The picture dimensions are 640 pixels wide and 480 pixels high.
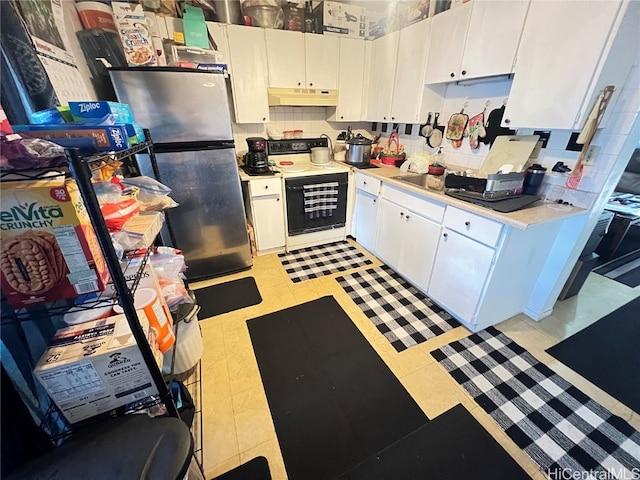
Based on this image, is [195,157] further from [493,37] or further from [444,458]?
[444,458]

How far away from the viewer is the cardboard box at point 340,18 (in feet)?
8.17

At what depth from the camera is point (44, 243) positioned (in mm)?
642

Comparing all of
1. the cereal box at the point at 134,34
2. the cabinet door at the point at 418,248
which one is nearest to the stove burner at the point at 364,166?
the cabinet door at the point at 418,248

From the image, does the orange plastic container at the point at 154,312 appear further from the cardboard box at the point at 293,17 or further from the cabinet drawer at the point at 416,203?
the cardboard box at the point at 293,17

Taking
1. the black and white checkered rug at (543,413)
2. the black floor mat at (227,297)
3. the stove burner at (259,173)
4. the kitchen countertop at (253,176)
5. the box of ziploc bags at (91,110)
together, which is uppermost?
the box of ziploc bags at (91,110)

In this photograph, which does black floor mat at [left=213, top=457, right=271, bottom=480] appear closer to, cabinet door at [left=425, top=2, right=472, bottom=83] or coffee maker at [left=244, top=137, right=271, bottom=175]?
coffee maker at [left=244, top=137, right=271, bottom=175]

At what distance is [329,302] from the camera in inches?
85.7

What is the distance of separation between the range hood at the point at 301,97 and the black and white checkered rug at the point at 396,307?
5.82 feet

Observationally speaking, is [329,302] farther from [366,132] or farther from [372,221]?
[366,132]

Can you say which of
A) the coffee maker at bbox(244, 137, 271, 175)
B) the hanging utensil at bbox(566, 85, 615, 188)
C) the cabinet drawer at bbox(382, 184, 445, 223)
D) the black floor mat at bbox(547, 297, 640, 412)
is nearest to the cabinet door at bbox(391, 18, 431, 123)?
the cabinet drawer at bbox(382, 184, 445, 223)

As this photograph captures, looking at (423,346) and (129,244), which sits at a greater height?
(129,244)

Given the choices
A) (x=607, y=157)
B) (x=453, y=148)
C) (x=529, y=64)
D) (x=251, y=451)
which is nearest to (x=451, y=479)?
(x=251, y=451)

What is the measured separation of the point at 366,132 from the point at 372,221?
1351 mm

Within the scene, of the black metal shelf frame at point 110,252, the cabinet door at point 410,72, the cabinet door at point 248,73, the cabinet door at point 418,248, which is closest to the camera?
the black metal shelf frame at point 110,252
